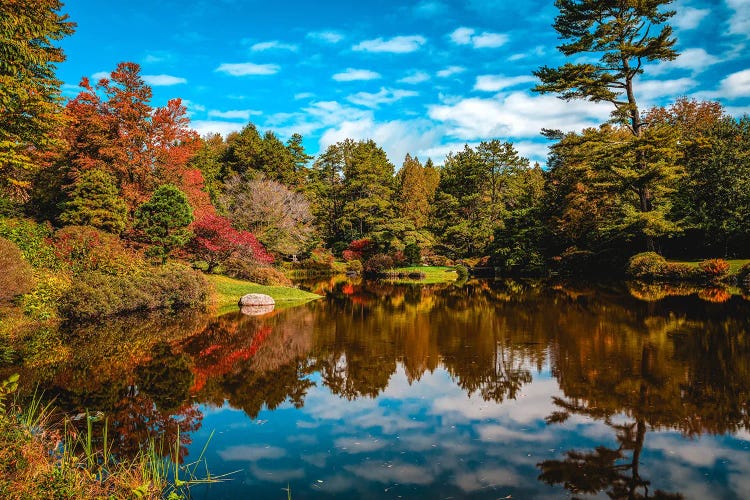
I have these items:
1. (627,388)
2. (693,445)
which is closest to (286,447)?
(693,445)

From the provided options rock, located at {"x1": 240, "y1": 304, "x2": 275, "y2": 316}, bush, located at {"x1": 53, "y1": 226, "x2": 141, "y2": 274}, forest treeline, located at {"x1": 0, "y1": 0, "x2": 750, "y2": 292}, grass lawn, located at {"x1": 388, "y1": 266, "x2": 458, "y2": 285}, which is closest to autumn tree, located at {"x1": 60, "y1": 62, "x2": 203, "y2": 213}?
forest treeline, located at {"x1": 0, "y1": 0, "x2": 750, "y2": 292}

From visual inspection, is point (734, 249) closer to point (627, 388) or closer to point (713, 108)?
point (713, 108)

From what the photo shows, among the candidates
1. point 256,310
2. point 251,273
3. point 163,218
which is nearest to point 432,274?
point 251,273

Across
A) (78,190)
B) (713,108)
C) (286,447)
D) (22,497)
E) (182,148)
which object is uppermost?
(713,108)

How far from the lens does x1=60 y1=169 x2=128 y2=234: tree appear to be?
779 inches

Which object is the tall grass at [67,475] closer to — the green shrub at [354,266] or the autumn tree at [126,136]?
the autumn tree at [126,136]

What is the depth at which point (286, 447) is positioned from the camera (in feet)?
20.1

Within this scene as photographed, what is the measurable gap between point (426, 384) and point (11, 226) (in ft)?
54.3

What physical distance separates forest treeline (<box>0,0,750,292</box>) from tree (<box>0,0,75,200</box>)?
0.20ft

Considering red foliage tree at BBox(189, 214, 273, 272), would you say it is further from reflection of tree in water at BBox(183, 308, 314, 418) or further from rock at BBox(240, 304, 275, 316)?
reflection of tree in water at BBox(183, 308, 314, 418)

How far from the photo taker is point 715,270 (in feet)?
80.4

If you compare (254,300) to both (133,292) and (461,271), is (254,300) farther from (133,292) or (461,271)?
(461,271)

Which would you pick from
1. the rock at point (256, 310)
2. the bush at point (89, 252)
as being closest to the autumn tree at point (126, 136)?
the bush at point (89, 252)

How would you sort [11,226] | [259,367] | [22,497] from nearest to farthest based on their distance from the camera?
[22,497] → [259,367] → [11,226]
